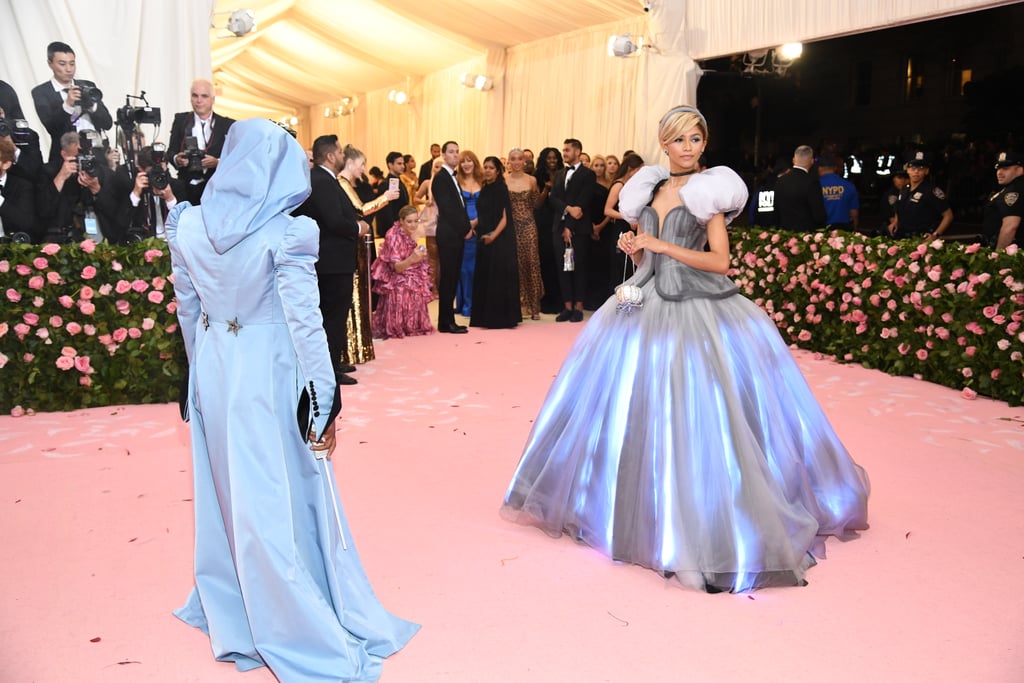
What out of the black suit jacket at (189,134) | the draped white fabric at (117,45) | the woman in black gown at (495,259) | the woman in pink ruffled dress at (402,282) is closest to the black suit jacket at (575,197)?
the woman in black gown at (495,259)

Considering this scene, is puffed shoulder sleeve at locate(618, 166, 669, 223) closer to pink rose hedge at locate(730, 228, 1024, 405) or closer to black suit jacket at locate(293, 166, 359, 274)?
black suit jacket at locate(293, 166, 359, 274)

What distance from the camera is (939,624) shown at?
3098 millimetres

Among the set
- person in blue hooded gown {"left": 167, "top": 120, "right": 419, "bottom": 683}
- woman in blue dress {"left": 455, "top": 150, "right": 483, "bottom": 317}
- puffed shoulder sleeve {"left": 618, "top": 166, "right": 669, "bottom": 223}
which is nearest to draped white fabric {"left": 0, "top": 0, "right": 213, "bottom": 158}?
woman in blue dress {"left": 455, "top": 150, "right": 483, "bottom": 317}

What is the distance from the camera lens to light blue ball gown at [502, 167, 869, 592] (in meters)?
3.29

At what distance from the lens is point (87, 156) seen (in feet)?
23.3

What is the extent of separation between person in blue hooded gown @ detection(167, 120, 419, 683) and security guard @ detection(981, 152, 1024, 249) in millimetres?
5932

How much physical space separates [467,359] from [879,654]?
5.20 meters

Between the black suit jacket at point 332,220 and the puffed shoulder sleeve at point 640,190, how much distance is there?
2845mm

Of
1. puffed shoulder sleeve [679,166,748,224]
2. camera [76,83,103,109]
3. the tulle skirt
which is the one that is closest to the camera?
the tulle skirt

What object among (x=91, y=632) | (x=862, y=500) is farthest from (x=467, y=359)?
(x=91, y=632)

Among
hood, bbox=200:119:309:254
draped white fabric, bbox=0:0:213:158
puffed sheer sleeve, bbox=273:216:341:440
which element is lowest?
puffed sheer sleeve, bbox=273:216:341:440

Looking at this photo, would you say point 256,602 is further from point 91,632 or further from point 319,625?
point 91,632

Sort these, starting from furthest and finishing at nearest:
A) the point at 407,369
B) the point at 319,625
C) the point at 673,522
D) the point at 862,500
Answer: the point at 407,369 → the point at 862,500 → the point at 673,522 → the point at 319,625

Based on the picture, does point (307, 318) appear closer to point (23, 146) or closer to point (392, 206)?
point (23, 146)
